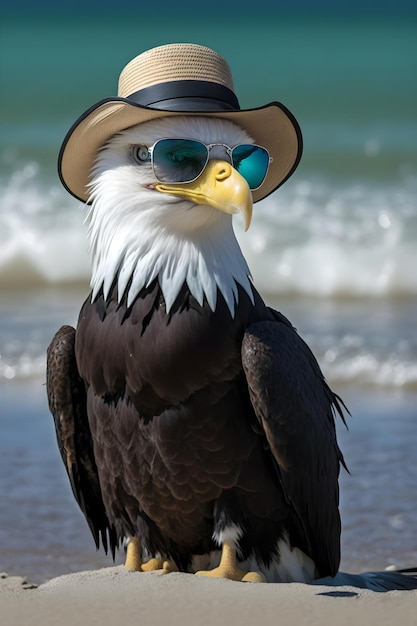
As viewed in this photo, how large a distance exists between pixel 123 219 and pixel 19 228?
8.62m

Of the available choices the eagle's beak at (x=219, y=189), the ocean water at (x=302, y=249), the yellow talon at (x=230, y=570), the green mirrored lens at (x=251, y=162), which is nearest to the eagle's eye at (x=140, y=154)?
the eagle's beak at (x=219, y=189)

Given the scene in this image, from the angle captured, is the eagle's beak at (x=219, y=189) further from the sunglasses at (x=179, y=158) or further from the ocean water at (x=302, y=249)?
the ocean water at (x=302, y=249)

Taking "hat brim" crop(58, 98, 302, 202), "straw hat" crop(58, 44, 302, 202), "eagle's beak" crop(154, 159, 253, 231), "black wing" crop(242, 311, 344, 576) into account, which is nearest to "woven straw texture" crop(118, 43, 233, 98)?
"straw hat" crop(58, 44, 302, 202)

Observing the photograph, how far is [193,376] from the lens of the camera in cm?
356

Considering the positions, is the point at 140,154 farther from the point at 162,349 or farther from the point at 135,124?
the point at 162,349

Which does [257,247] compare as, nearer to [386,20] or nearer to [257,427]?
[257,427]

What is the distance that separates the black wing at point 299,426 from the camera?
3.59 metres

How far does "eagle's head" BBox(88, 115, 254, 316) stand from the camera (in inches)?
139

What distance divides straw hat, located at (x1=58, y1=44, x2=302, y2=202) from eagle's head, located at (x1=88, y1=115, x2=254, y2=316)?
0.04 metres

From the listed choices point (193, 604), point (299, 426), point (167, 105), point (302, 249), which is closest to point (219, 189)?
point (167, 105)

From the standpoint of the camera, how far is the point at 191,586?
11.4 feet

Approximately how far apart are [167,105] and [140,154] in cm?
17

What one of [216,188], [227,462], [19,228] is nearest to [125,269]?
[216,188]

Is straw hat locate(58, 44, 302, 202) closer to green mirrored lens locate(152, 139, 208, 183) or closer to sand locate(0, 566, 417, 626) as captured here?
green mirrored lens locate(152, 139, 208, 183)
